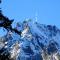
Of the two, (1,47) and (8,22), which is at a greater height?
(8,22)

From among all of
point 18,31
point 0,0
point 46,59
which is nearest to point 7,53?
point 18,31

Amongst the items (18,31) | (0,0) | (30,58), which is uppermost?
(0,0)

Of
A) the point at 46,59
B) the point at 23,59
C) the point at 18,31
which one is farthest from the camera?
the point at 23,59

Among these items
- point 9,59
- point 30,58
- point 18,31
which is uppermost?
point 18,31

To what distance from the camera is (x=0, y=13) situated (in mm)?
10258

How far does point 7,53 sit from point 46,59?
8697cm

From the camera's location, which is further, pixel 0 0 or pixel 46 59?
pixel 46 59

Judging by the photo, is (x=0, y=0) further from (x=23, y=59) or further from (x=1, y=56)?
(x=23, y=59)

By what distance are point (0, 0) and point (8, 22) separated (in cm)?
74

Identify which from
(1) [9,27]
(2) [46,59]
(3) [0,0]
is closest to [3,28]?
(1) [9,27]

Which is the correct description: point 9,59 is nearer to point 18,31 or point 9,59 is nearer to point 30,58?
point 18,31

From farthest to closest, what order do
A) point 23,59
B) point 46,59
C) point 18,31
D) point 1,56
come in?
point 23,59 < point 46,59 < point 18,31 < point 1,56

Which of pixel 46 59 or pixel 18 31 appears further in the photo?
pixel 46 59

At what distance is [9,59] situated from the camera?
9906 millimetres
